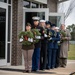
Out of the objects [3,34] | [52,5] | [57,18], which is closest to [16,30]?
[3,34]

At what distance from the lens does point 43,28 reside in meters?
12.9

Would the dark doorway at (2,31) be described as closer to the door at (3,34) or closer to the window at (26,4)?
the door at (3,34)

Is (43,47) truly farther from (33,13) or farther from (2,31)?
(33,13)

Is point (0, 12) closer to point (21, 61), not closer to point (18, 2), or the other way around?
point (18, 2)

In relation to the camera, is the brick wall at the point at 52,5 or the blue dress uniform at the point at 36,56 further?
the brick wall at the point at 52,5

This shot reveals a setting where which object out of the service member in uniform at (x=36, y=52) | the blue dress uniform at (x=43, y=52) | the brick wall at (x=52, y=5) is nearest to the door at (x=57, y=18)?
the brick wall at (x=52, y=5)

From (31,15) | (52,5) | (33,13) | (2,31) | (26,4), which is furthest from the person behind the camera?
(52,5)

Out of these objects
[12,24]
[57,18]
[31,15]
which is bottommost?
[12,24]

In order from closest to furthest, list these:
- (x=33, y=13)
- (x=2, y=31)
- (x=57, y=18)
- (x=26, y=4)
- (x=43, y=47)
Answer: (x=43, y=47)
(x=2, y=31)
(x=33, y=13)
(x=26, y=4)
(x=57, y=18)

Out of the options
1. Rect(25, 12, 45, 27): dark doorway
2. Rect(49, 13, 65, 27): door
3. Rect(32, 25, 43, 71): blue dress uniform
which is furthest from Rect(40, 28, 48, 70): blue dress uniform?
Rect(49, 13, 65, 27): door

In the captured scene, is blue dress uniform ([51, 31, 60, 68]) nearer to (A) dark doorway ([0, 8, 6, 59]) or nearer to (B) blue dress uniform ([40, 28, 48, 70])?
(B) blue dress uniform ([40, 28, 48, 70])

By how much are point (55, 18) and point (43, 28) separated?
4.30 meters

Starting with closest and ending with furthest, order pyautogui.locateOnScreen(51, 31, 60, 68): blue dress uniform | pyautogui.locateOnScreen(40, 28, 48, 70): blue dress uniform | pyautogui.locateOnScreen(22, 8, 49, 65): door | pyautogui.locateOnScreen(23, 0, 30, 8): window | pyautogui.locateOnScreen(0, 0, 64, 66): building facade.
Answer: pyautogui.locateOnScreen(40, 28, 48, 70): blue dress uniform → pyautogui.locateOnScreen(51, 31, 60, 68): blue dress uniform → pyautogui.locateOnScreen(0, 0, 64, 66): building facade → pyautogui.locateOnScreen(22, 8, 49, 65): door → pyautogui.locateOnScreen(23, 0, 30, 8): window

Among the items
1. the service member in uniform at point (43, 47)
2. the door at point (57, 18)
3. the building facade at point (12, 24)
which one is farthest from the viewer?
the door at point (57, 18)
